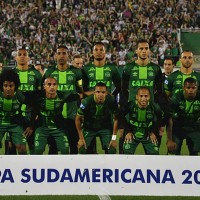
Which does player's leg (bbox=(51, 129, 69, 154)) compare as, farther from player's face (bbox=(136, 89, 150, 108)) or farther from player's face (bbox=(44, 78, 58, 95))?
player's face (bbox=(136, 89, 150, 108))

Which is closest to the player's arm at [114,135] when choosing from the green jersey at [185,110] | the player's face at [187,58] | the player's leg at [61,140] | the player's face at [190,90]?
the player's leg at [61,140]

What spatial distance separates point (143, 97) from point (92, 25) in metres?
21.4

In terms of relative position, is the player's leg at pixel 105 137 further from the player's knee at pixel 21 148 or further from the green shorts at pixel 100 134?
the player's knee at pixel 21 148

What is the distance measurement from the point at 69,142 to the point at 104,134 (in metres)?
0.88

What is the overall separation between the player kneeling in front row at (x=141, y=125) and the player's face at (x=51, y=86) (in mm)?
1161

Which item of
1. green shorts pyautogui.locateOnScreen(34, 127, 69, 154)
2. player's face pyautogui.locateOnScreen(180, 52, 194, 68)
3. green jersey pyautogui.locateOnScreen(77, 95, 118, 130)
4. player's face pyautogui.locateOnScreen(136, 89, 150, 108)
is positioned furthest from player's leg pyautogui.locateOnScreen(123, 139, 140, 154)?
player's face pyautogui.locateOnScreen(180, 52, 194, 68)

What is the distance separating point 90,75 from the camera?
11.7m

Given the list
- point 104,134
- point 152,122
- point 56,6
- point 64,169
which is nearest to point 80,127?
point 104,134

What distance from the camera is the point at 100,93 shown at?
10648 mm

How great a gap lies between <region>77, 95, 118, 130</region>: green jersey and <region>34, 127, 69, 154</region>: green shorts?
454mm

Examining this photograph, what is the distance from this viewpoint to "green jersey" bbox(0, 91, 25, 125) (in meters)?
10.9

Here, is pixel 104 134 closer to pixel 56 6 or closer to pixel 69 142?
pixel 69 142

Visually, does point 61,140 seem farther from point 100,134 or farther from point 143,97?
point 143,97

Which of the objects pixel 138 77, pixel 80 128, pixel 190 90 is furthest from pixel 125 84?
pixel 80 128
